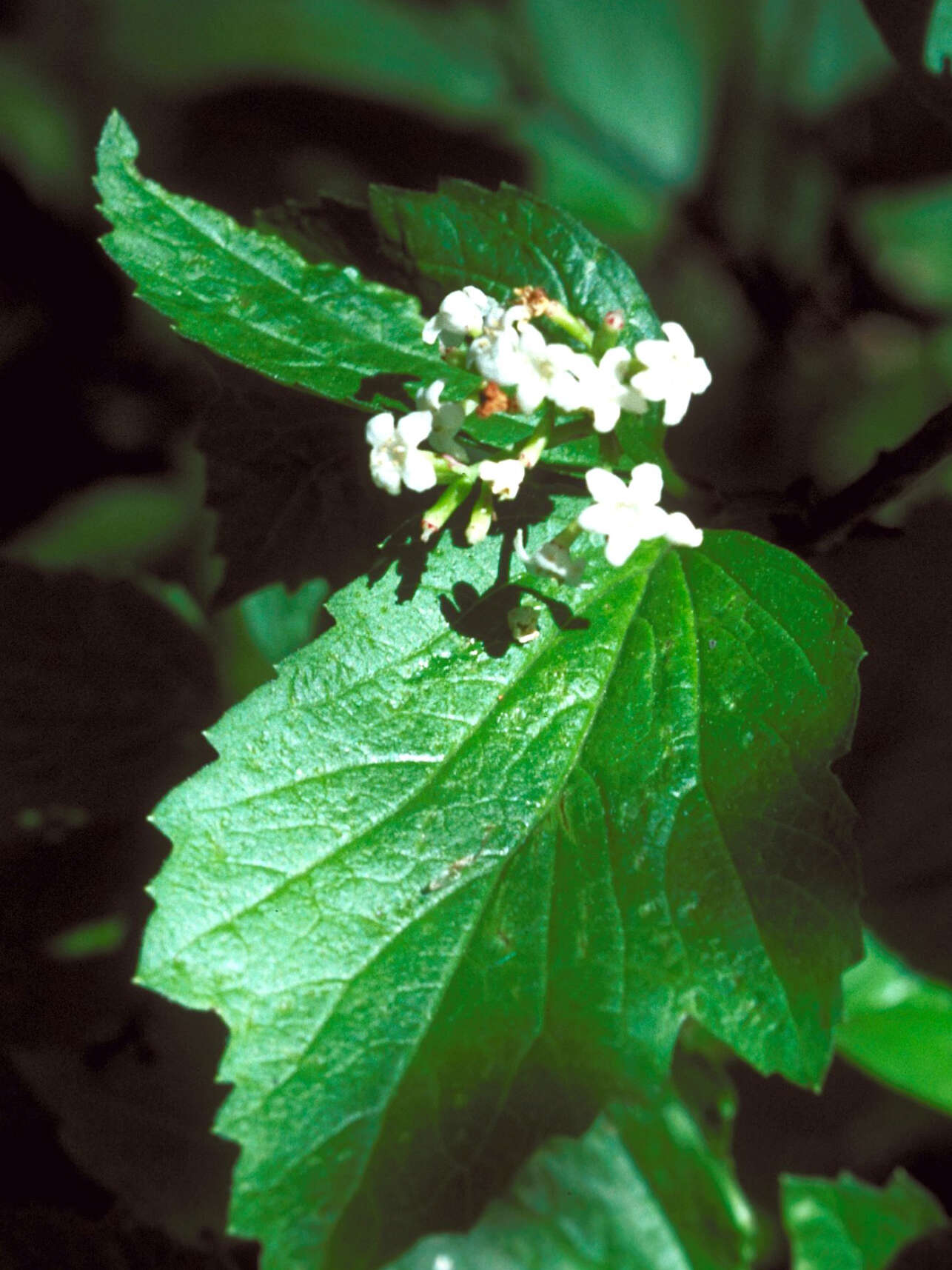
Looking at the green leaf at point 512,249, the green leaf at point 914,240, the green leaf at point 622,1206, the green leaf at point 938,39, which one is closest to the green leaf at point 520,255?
the green leaf at point 512,249

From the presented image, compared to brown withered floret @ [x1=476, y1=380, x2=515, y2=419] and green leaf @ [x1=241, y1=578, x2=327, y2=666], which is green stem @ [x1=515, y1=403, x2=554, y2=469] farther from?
green leaf @ [x1=241, y1=578, x2=327, y2=666]

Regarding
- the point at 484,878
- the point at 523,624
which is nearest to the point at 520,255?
the point at 523,624

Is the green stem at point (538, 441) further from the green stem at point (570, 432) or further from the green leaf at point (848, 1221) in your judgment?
the green leaf at point (848, 1221)

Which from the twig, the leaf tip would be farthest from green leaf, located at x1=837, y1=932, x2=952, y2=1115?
the leaf tip

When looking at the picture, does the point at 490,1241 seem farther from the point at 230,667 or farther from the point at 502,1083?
the point at 230,667

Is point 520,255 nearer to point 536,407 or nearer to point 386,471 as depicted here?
point 536,407

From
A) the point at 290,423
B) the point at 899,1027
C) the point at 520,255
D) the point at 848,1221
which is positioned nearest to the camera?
the point at 520,255

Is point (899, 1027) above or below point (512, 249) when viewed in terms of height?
below
